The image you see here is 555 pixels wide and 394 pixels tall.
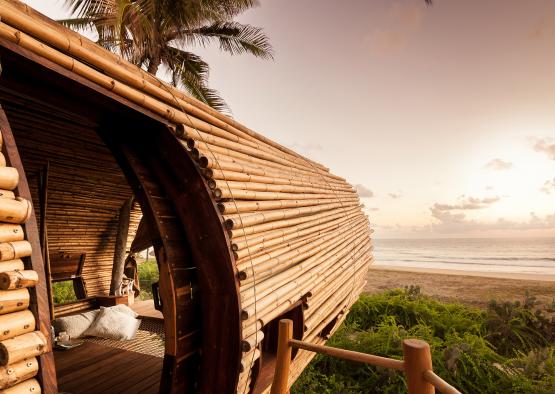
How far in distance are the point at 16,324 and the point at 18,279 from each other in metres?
0.16

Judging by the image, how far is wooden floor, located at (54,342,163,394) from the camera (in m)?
2.97

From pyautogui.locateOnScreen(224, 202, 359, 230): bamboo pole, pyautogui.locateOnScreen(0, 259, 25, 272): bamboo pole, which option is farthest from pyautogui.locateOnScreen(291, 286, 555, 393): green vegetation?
pyautogui.locateOnScreen(0, 259, 25, 272): bamboo pole

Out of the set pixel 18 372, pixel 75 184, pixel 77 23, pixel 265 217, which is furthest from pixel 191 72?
pixel 18 372

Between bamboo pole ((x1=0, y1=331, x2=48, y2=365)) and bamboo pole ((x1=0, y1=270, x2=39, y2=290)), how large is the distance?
174mm

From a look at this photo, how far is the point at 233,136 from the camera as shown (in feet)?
8.63

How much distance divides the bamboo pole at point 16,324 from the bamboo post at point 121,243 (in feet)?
16.7

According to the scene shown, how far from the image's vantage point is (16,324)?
1.06 m

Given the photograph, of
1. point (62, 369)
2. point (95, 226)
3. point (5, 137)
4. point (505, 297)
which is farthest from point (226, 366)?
A: point (505, 297)

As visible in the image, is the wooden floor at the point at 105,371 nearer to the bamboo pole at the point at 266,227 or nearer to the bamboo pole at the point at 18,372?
the bamboo pole at the point at 266,227

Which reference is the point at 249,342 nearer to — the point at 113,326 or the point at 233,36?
the point at 113,326

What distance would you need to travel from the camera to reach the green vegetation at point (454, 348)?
4.64m

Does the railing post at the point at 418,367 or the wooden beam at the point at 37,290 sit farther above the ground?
the wooden beam at the point at 37,290

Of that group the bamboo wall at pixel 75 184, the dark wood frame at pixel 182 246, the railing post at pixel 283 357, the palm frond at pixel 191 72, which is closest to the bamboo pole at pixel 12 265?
the dark wood frame at pixel 182 246

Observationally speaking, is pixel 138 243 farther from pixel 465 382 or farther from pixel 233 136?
pixel 465 382
